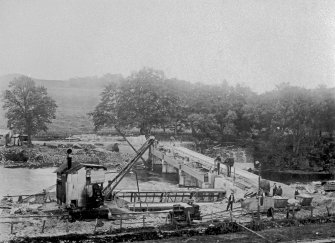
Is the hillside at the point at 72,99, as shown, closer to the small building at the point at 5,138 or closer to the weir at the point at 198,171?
the small building at the point at 5,138

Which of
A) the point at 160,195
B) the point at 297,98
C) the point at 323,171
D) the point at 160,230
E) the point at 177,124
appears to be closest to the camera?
the point at 160,230

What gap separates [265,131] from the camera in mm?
87125

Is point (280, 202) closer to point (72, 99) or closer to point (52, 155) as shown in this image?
point (52, 155)

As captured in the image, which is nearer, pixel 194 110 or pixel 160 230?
pixel 160 230

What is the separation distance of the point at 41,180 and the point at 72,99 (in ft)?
275

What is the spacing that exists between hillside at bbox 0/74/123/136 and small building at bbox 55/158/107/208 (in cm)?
6600

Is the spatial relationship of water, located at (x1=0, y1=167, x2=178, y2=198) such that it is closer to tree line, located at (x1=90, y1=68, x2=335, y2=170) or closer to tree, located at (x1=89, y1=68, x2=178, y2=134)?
tree, located at (x1=89, y1=68, x2=178, y2=134)

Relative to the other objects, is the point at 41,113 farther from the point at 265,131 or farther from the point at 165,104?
the point at 265,131

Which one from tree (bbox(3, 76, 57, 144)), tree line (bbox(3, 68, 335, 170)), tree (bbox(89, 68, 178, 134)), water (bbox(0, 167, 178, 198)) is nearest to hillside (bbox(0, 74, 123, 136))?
tree (bbox(89, 68, 178, 134))

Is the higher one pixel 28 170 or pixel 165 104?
pixel 165 104

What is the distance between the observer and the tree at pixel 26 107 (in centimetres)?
7062

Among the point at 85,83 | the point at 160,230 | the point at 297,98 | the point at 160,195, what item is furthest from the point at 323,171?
the point at 85,83

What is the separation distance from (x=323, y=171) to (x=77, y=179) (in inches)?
2093

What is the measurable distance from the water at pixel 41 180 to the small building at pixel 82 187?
52.4ft
